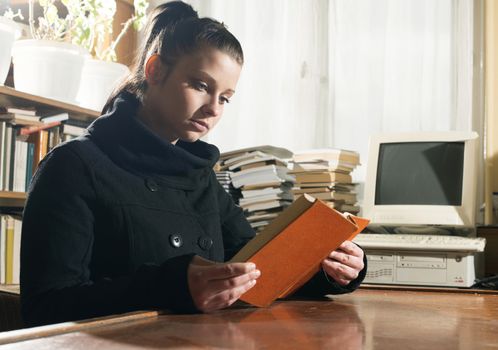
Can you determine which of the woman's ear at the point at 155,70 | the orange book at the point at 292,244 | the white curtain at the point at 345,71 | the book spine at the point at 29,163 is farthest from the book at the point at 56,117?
the orange book at the point at 292,244

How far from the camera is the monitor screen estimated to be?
2.33 m

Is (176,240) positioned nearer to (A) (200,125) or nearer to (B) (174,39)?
(A) (200,125)

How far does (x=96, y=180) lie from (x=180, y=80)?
0.87 feet

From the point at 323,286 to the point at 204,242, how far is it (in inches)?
9.5

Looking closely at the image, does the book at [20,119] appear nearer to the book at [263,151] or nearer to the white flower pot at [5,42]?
the white flower pot at [5,42]

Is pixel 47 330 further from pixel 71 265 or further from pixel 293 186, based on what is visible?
pixel 293 186

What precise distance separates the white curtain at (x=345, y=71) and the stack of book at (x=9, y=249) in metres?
1.13

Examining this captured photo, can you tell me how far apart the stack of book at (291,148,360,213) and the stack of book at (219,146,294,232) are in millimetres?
63

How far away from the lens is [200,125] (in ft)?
4.24

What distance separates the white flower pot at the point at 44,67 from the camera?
7.96 ft

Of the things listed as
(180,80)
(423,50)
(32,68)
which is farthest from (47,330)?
(423,50)

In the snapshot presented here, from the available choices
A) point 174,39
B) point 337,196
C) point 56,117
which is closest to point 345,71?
point 337,196

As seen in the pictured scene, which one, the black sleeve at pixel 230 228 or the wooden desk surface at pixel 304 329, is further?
the black sleeve at pixel 230 228

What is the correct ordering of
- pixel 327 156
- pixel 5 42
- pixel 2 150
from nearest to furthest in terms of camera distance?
1. pixel 5 42
2. pixel 2 150
3. pixel 327 156
